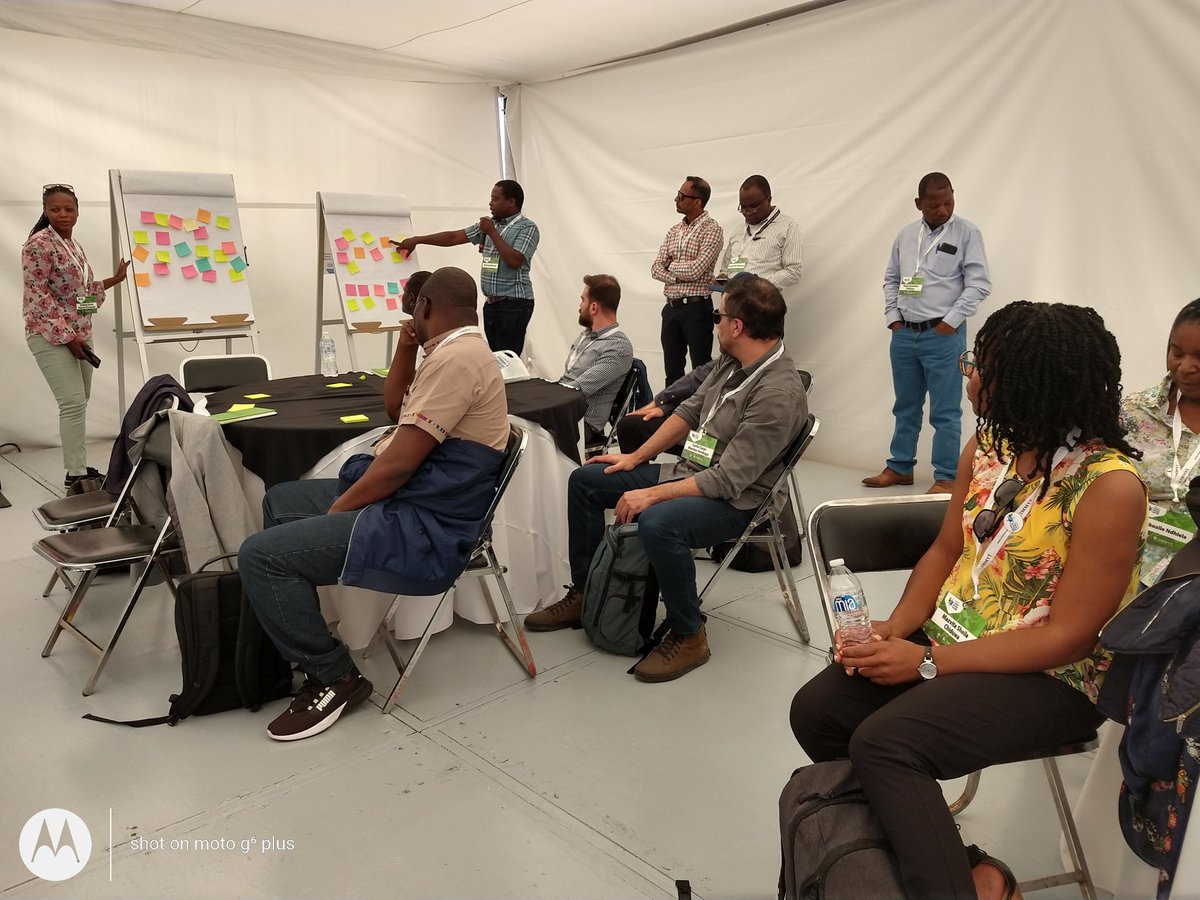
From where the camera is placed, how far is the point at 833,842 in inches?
54.2

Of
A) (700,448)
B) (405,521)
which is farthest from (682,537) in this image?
(405,521)

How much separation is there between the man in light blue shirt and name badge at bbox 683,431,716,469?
1.86 metres

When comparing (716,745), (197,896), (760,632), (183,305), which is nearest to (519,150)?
(183,305)

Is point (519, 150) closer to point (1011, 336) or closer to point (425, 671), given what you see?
point (425, 671)

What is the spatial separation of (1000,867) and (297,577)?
5.88 feet

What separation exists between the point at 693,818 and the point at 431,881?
0.61 meters

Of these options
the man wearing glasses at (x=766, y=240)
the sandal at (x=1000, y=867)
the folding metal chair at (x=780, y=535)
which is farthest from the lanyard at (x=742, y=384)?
the man wearing glasses at (x=766, y=240)

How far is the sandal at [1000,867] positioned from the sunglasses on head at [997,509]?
533 mm

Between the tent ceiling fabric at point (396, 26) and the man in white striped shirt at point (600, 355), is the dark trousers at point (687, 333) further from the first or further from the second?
the tent ceiling fabric at point (396, 26)

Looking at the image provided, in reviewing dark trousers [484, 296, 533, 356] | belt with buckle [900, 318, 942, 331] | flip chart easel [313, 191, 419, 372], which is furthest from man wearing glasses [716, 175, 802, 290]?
flip chart easel [313, 191, 419, 372]

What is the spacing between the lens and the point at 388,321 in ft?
19.5

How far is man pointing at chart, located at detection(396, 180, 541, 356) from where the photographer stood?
552cm

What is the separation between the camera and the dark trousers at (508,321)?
5.74m

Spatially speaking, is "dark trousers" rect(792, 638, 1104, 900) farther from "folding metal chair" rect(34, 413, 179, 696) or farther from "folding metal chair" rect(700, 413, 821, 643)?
"folding metal chair" rect(34, 413, 179, 696)
